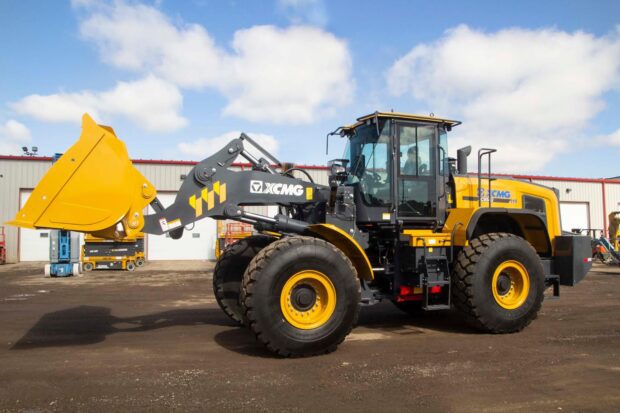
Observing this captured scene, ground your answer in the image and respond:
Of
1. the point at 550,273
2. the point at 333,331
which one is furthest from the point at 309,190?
the point at 550,273

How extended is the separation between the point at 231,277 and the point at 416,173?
330 centimetres

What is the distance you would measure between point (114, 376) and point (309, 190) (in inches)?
141

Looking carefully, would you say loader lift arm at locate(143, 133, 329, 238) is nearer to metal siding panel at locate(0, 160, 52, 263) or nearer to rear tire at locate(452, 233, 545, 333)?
rear tire at locate(452, 233, 545, 333)

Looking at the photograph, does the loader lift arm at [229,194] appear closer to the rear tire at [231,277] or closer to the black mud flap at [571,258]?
the rear tire at [231,277]

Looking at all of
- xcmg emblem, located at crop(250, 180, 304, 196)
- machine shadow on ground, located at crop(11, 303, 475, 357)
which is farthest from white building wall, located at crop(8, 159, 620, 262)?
xcmg emblem, located at crop(250, 180, 304, 196)

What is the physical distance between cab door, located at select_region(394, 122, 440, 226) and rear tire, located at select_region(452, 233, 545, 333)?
2.94 ft

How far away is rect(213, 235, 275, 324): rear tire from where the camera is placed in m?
7.46

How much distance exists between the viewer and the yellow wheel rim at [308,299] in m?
5.94

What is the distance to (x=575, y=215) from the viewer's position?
32.0 metres

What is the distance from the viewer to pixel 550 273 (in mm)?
8375

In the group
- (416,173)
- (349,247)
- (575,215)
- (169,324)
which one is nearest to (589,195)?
(575,215)

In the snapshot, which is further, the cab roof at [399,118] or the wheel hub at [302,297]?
the cab roof at [399,118]

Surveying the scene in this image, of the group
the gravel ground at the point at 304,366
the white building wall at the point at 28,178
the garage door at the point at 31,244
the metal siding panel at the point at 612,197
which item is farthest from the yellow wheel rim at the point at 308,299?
the metal siding panel at the point at 612,197

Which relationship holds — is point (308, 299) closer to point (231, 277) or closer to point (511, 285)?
point (231, 277)
